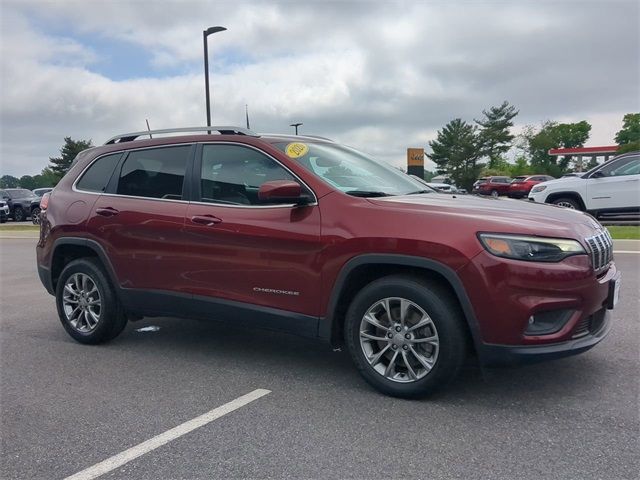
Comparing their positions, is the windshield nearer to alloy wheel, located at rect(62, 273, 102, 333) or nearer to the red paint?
the red paint

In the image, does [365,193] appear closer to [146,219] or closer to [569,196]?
[146,219]

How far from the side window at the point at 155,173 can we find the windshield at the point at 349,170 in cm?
92

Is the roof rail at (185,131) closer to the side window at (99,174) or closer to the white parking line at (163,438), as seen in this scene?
the side window at (99,174)

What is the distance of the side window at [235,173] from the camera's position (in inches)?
168

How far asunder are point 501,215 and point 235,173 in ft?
6.49

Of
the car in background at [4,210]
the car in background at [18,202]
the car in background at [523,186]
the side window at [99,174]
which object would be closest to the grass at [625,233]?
the side window at [99,174]

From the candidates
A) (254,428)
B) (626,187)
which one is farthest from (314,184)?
(626,187)

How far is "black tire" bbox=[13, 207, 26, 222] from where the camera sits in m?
30.4

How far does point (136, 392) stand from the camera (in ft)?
13.1

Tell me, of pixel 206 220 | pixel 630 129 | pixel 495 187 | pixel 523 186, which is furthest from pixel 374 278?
pixel 630 129

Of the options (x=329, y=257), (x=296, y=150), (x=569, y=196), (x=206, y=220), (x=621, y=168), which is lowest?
(x=329, y=257)

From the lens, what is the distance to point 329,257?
3818mm

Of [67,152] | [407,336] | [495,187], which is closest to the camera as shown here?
[407,336]

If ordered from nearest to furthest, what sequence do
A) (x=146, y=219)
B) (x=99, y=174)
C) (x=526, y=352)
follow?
(x=526, y=352)
(x=146, y=219)
(x=99, y=174)
